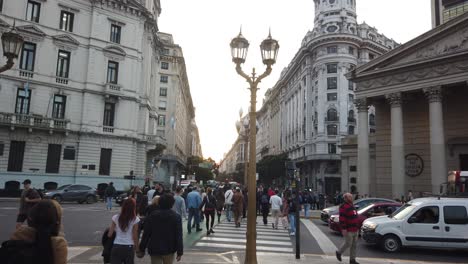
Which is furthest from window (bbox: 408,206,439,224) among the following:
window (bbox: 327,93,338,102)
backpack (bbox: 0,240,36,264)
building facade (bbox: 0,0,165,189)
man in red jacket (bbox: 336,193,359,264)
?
window (bbox: 327,93,338,102)

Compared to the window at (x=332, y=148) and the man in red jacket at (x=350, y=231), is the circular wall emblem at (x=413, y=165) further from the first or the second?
the window at (x=332, y=148)

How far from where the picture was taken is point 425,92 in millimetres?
27078

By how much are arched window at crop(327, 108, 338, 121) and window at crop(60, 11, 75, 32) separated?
43.6 m

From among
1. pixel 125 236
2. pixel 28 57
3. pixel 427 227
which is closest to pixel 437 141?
pixel 427 227

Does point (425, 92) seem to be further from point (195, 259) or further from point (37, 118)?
point (37, 118)

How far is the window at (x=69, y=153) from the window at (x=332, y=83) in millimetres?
44608

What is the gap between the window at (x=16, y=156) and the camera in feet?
104

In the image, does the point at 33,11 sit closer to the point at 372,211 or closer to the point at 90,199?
the point at 90,199

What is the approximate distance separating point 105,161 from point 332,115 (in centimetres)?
4116

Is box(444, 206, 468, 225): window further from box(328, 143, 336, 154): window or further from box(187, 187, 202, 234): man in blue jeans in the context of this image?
box(328, 143, 336, 154): window

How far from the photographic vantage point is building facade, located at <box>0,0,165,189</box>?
32062mm

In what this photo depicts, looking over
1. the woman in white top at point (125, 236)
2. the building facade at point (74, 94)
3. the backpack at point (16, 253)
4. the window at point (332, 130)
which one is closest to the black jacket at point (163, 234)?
the woman in white top at point (125, 236)

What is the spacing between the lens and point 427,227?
12.1 metres

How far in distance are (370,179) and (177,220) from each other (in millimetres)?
27553
